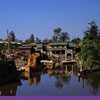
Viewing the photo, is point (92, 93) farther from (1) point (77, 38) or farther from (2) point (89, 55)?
(1) point (77, 38)

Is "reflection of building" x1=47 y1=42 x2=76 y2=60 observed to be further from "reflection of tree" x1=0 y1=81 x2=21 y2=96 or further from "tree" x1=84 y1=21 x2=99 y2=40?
"reflection of tree" x1=0 y1=81 x2=21 y2=96

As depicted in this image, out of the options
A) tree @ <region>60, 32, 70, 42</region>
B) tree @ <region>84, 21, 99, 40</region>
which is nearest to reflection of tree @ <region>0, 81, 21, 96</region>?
tree @ <region>84, 21, 99, 40</region>

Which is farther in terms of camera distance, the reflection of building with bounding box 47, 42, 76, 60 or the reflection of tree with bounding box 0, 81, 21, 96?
the reflection of building with bounding box 47, 42, 76, 60

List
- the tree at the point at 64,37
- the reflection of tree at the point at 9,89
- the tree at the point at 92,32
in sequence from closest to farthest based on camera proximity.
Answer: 1. the reflection of tree at the point at 9,89
2. the tree at the point at 92,32
3. the tree at the point at 64,37

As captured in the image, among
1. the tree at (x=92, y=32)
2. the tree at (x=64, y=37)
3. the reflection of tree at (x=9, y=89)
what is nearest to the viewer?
the reflection of tree at (x=9, y=89)

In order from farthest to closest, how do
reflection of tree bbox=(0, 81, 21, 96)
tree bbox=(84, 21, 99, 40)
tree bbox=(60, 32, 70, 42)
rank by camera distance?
tree bbox=(60, 32, 70, 42) → tree bbox=(84, 21, 99, 40) → reflection of tree bbox=(0, 81, 21, 96)

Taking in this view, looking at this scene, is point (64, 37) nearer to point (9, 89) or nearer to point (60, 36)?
point (60, 36)

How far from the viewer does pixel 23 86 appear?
30047 mm

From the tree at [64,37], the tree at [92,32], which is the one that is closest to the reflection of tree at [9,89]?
the tree at [92,32]

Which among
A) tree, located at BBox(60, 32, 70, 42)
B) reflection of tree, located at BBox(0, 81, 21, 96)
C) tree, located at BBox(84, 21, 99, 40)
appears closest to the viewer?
reflection of tree, located at BBox(0, 81, 21, 96)

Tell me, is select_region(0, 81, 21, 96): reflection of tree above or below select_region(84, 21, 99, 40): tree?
below

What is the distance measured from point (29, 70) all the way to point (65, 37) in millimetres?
76549

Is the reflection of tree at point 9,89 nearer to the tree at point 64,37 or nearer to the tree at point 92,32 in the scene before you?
the tree at point 92,32

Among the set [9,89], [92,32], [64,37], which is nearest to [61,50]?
[92,32]
